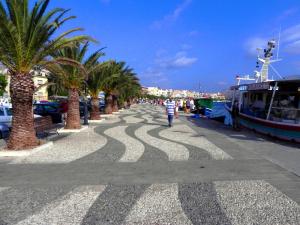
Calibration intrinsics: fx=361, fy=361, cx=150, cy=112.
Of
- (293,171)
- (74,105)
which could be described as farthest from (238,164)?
(74,105)

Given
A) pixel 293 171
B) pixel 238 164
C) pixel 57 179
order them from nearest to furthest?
1. pixel 57 179
2. pixel 293 171
3. pixel 238 164

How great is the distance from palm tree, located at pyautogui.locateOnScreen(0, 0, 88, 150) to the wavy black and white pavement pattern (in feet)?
3.58

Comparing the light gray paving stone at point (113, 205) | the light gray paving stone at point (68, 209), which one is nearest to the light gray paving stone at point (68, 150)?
the light gray paving stone at point (68, 209)

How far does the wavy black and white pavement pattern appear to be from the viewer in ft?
18.6

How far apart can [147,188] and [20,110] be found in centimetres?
650

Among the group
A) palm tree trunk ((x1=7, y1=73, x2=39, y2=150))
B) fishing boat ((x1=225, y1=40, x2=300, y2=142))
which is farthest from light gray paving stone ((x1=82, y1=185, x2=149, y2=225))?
fishing boat ((x1=225, y1=40, x2=300, y2=142))

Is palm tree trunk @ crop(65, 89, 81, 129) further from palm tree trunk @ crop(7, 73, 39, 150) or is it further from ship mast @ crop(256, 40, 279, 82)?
ship mast @ crop(256, 40, 279, 82)

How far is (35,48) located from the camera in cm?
1213

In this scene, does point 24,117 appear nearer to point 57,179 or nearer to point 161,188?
point 57,179

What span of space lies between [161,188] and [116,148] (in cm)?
553

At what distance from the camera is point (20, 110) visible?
11.9m

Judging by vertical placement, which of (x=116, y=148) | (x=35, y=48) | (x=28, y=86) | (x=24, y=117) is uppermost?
(x=35, y=48)

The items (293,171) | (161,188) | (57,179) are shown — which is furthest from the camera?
(293,171)

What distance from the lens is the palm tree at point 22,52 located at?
11.6 metres
